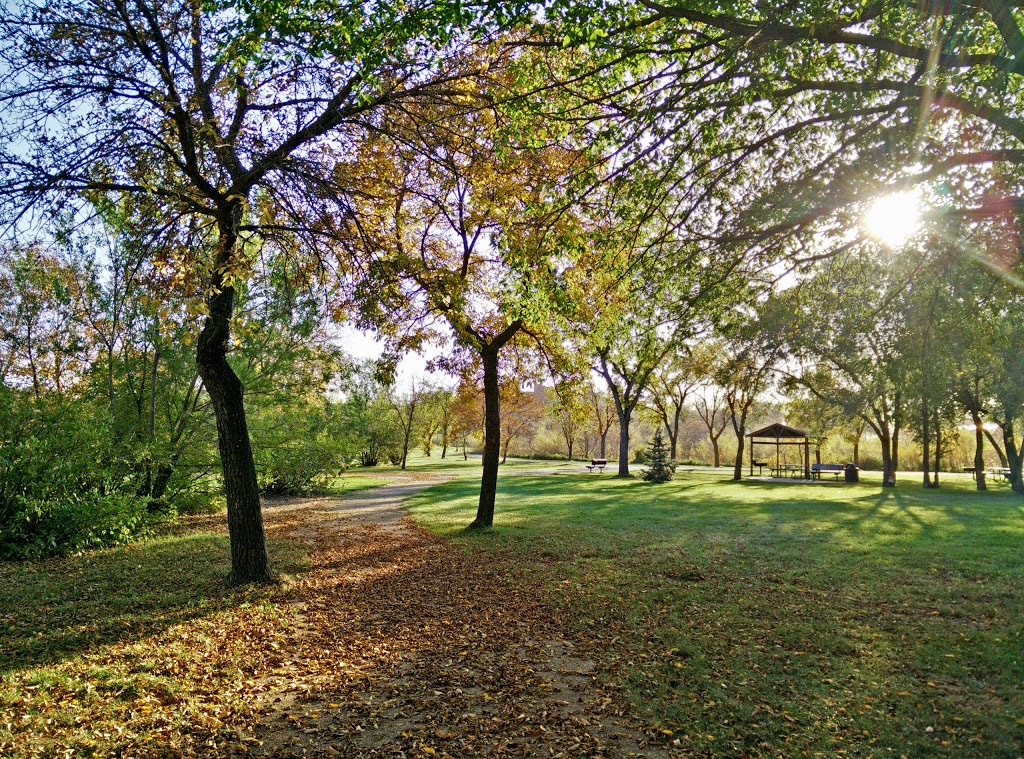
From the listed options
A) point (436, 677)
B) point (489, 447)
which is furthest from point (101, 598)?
point (489, 447)

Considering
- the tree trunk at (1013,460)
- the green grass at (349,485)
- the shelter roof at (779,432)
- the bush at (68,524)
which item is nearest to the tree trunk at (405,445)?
the green grass at (349,485)

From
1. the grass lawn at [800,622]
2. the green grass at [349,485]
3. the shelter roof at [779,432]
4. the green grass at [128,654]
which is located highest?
the shelter roof at [779,432]

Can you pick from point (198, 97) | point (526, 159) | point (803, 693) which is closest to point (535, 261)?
point (526, 159)

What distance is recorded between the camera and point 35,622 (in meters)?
6.01

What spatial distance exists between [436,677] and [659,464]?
2631cm

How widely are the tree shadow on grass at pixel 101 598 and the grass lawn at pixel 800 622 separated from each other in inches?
176

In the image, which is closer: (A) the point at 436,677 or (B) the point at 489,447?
(A) the point at 436,677

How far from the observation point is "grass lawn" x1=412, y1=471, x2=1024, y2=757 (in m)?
4.12

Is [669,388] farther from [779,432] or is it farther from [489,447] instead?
[489,447]

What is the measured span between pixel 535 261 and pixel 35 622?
6602 millimetres

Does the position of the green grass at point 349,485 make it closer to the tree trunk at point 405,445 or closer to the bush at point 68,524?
the bush at point 68,524

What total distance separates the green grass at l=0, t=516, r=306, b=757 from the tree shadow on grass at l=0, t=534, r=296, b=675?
0.01 metres

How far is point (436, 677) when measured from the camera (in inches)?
196

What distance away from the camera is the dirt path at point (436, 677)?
3889mm
